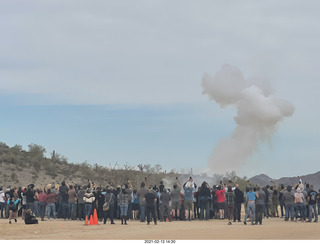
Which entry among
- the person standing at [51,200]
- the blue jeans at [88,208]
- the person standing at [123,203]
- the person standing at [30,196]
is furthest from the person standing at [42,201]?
the person standing at [123,203]

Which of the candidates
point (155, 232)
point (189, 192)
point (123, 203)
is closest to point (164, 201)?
point (189, 192)

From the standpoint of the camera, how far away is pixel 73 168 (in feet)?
199

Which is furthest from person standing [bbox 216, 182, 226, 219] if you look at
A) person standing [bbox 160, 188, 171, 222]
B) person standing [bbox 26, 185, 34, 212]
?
person standing [bbox 26, 185, 34, 212]

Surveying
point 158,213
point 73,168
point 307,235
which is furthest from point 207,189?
point 73,168

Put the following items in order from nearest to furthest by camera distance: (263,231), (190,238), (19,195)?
(190,238) → (263,231) → (19,195)

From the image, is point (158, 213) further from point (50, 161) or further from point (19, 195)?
point (50, 161)

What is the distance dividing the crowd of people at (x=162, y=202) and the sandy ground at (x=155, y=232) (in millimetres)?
1327

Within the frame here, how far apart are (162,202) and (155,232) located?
5.22 metres

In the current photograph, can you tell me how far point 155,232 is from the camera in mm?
20844

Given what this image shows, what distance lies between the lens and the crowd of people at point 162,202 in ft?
82.6

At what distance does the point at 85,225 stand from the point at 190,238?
24.2 feet
